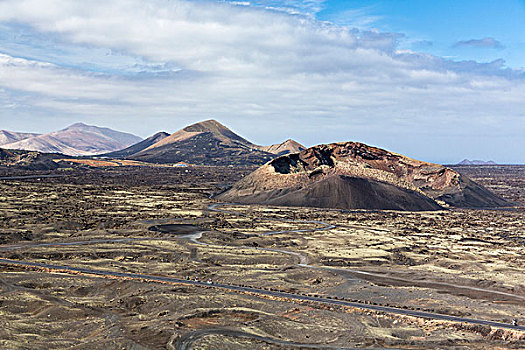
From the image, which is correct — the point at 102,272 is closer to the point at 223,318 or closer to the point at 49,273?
the point at 49,273

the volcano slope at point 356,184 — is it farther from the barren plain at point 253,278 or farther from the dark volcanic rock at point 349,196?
the barren plain at point 253,278

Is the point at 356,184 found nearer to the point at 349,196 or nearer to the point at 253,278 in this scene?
the point at 349,196

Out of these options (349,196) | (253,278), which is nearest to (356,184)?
(349,196)

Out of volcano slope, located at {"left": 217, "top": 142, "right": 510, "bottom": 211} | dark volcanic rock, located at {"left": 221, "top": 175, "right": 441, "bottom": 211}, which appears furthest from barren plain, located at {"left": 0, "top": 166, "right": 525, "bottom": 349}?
volcano slope, located at {"left": 217, "top": 142, "right": 510, "bottom": 211}

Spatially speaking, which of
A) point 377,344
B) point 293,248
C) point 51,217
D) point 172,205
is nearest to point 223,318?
point 377,344

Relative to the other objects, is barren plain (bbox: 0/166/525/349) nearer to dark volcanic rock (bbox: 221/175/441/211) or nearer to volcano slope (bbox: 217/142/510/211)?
dark volcanic rock (bbox: 221/175/441/211)

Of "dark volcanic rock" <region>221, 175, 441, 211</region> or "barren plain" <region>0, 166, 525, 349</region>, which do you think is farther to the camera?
"dark volcanic rock" <region>221, 175, 441, 211</region>
